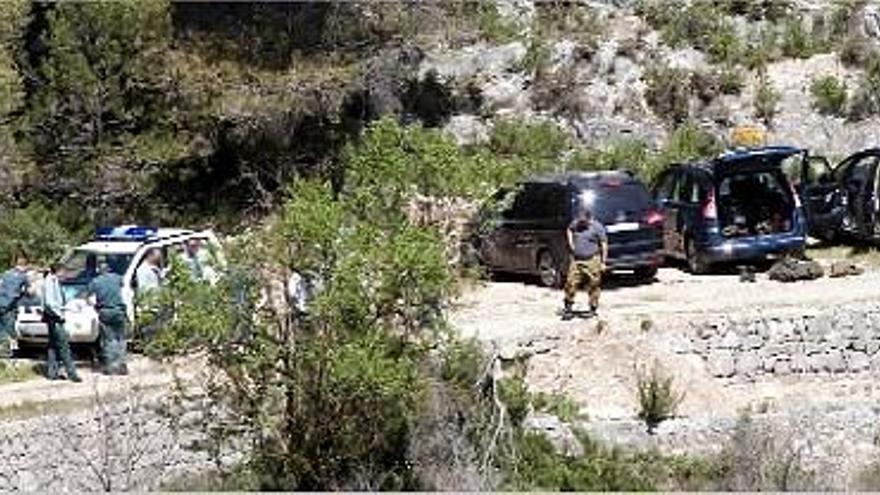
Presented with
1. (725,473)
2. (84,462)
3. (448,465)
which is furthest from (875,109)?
(84,462)

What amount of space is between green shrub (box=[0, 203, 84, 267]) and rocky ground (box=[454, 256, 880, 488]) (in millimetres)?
8816

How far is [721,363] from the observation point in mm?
18516

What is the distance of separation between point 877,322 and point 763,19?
1424 cm

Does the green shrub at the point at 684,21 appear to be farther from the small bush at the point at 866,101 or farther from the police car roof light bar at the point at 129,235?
the police car roof light bar at the point at 129,235

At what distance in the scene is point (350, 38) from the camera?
28.3 metres

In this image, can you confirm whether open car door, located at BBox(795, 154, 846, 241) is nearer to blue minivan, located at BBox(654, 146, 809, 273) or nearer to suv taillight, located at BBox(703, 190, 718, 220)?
blue minivan, located at BBox(654, 146, 809, 273)

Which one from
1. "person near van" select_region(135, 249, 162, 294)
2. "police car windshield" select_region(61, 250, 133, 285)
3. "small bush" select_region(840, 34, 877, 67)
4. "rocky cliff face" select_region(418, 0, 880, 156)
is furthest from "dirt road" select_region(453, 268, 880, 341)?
"small bush" select_region(840, 34, 877, 67)

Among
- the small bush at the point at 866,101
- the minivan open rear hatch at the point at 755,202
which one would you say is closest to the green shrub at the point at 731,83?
the small bush at the point at 866,101

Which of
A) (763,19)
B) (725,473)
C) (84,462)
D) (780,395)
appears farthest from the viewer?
(763,19)

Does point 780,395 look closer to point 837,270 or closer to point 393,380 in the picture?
point 837,270

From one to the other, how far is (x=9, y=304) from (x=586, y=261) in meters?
6.59

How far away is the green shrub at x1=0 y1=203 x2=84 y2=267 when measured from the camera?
25.5 meters

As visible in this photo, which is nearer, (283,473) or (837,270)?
(283,473)

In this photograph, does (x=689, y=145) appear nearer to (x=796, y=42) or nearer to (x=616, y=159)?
(x=616, y=159)
